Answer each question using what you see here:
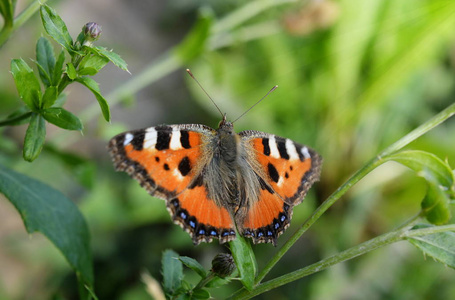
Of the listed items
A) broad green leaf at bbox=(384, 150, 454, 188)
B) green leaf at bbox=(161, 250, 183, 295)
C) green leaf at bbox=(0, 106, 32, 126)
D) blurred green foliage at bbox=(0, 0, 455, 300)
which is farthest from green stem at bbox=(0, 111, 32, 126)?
blurred green foliage at bbox=(0, 0, 455, 300)

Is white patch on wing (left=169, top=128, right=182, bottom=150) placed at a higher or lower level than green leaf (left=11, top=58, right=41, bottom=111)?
lower

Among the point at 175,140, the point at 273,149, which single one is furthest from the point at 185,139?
the point at 273,149

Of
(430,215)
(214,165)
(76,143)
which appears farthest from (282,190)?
(76,143)

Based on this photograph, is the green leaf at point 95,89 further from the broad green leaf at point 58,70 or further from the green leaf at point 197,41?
the green leaf at point 197,41

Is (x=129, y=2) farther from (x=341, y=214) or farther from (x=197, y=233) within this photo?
(x=197, y=233)

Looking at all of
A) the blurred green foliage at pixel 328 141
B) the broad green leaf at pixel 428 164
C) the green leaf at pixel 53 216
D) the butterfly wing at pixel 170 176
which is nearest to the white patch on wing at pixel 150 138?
the butterfly wing at pixel 170 176

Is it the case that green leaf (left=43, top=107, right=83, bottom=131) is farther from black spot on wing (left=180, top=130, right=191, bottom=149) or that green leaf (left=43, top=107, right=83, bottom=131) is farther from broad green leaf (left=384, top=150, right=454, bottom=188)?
broad green leaf (left=384, top=150, right=454, bottom=188)

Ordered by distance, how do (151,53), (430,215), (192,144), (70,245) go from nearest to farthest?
(430,215), (70,245), (192,144), (151,53)

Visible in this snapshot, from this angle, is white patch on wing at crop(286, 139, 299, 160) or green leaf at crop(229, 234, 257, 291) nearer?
green leaf at crop(229, 234, 257, 291)
